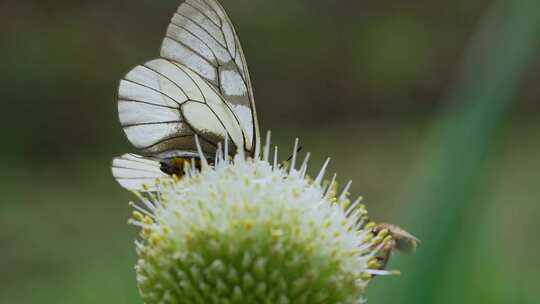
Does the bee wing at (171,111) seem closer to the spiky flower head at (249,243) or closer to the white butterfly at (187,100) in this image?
the white butterfly at (187,100)

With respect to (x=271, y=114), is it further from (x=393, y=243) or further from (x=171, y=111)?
(x=393, y=243)

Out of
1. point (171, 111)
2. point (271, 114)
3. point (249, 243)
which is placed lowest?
point (249, 243)

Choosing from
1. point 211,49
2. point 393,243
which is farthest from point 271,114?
point 393,243

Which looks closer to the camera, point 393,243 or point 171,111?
point 393,243

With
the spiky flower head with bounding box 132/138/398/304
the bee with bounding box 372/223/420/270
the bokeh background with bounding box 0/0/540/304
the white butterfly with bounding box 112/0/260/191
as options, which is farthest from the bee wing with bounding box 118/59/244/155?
the bokeh background with bounding box 0/0/540/304

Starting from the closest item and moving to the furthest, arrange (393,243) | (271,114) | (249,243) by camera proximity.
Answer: (249,243)
(393,243)
(271,114)

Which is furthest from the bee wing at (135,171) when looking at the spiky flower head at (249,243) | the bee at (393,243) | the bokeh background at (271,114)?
the bokeh background at (271,114)

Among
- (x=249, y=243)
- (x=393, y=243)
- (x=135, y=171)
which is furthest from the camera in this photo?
(x=135, y=171)

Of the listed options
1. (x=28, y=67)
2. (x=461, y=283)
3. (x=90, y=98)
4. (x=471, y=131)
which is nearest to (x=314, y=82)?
(x=90, y=98)
